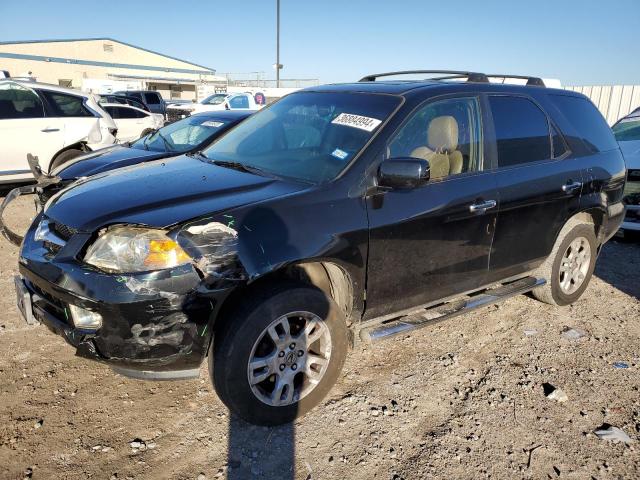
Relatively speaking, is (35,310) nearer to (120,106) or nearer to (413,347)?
(413,347)

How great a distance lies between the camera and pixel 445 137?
3227mm

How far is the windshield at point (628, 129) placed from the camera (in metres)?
7.39

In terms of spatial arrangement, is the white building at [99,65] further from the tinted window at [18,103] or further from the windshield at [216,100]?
the tinted window at [18,103]

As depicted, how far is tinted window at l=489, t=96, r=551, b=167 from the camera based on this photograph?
11.4ft

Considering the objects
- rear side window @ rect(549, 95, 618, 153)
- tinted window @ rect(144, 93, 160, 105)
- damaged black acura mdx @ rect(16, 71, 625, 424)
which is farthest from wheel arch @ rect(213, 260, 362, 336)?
tinted window @ rect(144, 93, 160, 105)

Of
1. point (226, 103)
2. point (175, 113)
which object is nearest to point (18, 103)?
point (226, 103)

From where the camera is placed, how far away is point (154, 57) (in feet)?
185

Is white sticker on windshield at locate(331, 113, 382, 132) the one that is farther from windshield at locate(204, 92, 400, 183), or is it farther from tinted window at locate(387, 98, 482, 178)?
tinted window at locate(387, 98, 482, 178)

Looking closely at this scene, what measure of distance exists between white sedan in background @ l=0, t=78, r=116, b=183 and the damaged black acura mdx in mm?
5546

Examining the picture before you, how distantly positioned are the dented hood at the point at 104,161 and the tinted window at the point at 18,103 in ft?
8.09

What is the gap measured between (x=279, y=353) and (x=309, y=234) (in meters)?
0.68

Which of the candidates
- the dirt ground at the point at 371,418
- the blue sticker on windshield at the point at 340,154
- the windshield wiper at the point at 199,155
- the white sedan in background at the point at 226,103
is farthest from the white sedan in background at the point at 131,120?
the blue sticker on windshield at the point at 340,154

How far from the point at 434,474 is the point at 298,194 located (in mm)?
1605

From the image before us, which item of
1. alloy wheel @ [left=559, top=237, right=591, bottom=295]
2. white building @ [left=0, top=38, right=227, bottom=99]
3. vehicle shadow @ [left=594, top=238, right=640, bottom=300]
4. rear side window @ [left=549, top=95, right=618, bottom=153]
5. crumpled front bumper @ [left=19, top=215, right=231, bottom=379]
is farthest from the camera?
white building @ [left=0, top=38, right=227, bottom=99]
